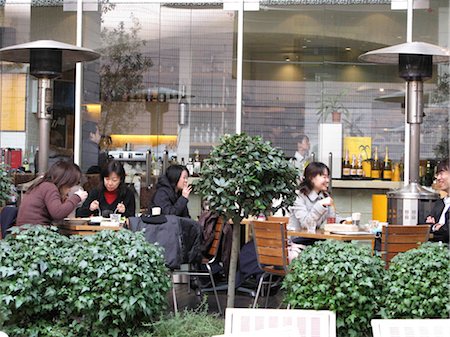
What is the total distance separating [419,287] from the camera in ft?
16.5

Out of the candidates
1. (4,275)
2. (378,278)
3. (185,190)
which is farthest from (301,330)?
(185,190)

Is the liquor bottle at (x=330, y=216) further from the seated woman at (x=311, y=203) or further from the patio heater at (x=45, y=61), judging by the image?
the patio heater at (x=45, y=61)

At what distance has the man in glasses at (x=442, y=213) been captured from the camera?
762 cm

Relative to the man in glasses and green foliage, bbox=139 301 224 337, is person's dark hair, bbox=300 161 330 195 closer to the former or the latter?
the man in glasses

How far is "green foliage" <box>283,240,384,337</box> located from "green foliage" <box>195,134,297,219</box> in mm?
826

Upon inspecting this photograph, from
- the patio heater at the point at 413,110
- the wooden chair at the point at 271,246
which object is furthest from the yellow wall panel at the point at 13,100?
the wooden chair at the point at 271,246

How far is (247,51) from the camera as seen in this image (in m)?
10.9

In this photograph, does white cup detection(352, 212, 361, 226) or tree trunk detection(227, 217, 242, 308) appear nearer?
tree trunk detection(227, 217, 242, 308)

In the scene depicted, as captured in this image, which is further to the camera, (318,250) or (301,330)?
(318,250)

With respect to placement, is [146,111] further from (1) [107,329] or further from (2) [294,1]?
(1) [107,329]

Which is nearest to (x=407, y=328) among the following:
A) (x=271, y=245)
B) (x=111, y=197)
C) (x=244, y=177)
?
(x=244, y=177)

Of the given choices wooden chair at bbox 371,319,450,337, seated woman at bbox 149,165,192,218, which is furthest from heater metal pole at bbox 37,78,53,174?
wooden chair at bbox 371,319,450,337

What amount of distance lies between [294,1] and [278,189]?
5.23 metres

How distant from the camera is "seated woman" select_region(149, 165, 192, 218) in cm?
800
